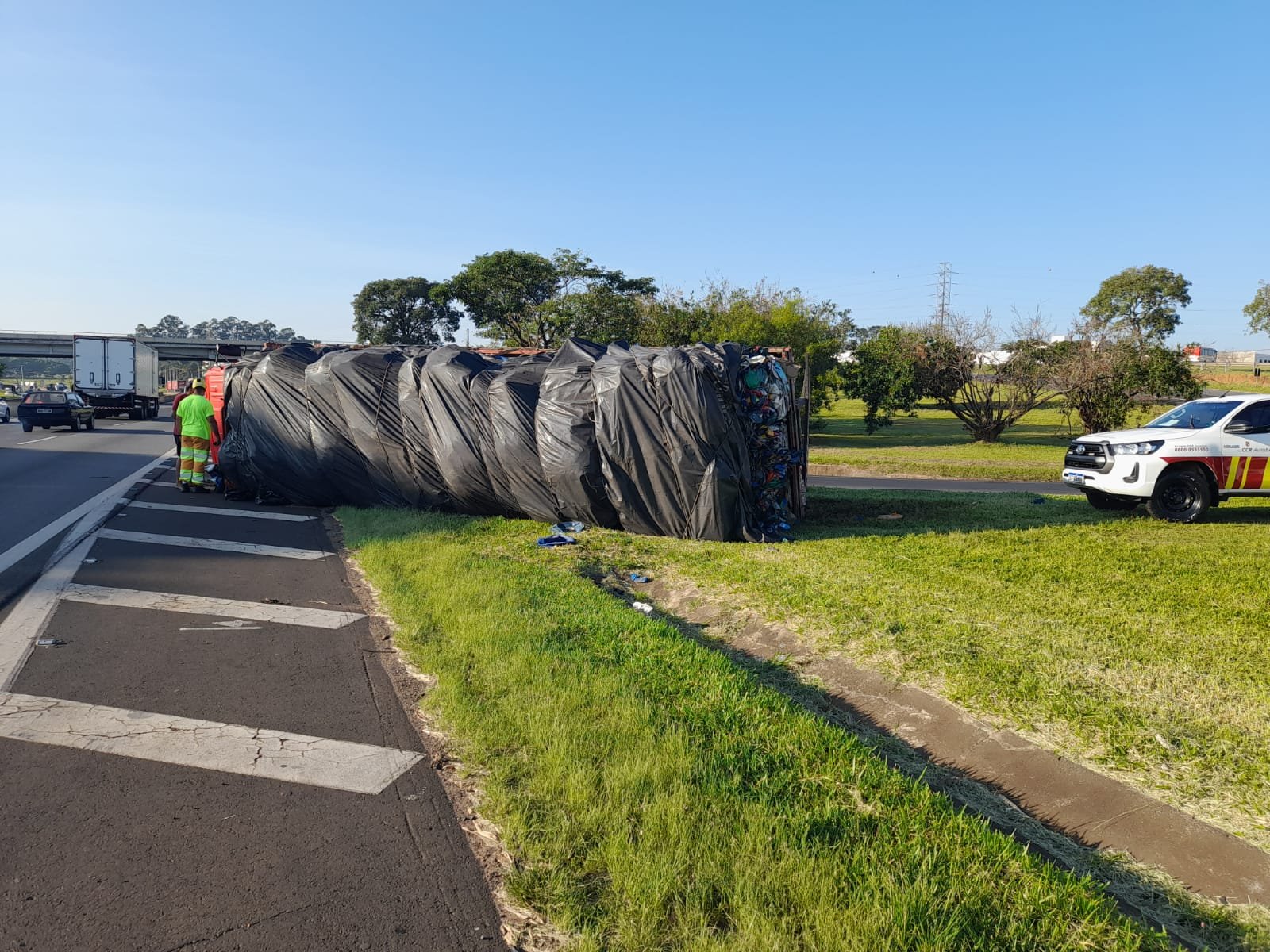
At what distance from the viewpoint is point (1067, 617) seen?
23.1 feet

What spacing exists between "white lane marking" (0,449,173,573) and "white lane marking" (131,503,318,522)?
26.7 inches

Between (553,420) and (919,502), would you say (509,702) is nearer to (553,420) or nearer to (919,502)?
(553,420)

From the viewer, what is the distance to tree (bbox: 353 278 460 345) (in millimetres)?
76188

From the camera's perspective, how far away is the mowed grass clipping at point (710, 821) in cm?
302

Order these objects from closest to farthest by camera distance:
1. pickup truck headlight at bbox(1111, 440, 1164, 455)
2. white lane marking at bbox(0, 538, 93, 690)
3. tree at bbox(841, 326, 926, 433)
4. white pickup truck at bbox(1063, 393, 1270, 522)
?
white lane marking at bbox(0, 538, 93, 690), white pickup truck at bbox(1063, 393, 1270, 522), pickup truck headlight at bbox(1111, 440, 1164, 455), tree at bbox(841, 326, 926, 433)

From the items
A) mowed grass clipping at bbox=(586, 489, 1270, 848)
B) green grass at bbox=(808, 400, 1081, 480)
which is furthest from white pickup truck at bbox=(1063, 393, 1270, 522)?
green grass at bbox=(808, 400, 1081, 480)

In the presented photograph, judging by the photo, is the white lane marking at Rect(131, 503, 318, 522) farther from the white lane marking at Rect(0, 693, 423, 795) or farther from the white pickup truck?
the white pickup truck

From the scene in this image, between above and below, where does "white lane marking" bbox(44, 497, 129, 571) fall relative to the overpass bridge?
below

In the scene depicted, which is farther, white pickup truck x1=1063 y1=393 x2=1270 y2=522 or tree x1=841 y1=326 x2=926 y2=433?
tree x1=841 y1=326 x2=926 y2=433

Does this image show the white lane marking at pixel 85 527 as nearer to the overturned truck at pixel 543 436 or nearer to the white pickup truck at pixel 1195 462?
the overturned truck at pixel 543 436

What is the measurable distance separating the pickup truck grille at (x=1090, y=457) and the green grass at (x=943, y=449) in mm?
7169

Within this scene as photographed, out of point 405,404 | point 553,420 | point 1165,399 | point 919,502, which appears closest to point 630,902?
point 553,420

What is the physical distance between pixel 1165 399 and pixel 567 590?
30.2 metres

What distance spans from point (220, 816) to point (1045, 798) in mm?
3888
